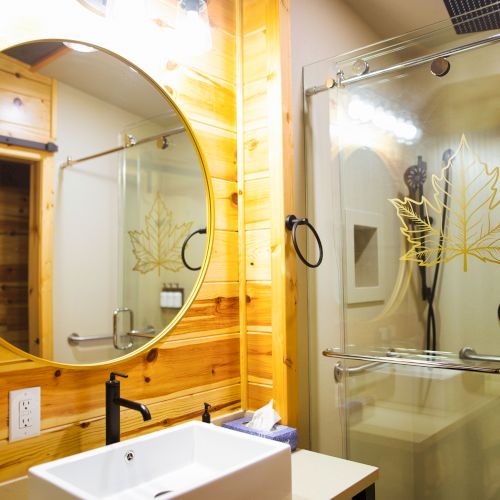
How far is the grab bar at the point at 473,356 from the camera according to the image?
1.62 m

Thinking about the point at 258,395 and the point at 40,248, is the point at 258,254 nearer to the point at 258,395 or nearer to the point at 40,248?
the point at 258,395

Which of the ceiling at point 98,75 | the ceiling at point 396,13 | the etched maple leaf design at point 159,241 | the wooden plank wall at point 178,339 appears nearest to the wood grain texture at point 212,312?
the wooden plank wall at point 178,339

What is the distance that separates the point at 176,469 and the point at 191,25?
55.8 inches

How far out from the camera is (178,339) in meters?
1.66

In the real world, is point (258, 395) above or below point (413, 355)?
below

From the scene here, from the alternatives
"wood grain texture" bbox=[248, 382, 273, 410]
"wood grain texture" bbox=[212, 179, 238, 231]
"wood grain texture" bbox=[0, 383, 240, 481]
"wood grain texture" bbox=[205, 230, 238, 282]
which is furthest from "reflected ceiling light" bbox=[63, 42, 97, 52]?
"wood grain texture" bbox=[248, 382, 273, 410]

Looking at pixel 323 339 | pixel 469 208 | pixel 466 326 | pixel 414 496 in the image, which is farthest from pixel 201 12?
pixel 414 496

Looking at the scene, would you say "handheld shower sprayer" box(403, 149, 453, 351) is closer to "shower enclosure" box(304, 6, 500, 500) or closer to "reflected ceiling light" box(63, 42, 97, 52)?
"shower enclosure" box(304, 6, 500, 500)

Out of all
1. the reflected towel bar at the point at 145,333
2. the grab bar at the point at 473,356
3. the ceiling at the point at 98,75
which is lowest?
the grab bar at the point at 473,356

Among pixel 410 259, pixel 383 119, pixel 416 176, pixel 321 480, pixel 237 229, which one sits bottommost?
pixel 321 480

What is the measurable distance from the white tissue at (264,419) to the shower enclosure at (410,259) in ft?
0.93

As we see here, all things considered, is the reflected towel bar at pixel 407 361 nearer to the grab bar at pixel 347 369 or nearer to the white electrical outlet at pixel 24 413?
the grab bar at pixel 347 369

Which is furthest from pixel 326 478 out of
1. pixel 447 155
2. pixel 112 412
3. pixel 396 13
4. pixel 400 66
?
pixel 396 13

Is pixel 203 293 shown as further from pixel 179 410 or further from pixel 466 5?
pixel 466 5
